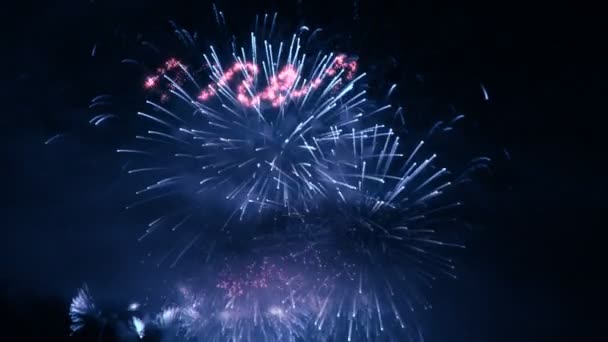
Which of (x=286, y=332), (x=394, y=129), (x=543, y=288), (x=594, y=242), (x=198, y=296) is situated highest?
(x=394, y=129)

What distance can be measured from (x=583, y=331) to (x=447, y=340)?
3986mm

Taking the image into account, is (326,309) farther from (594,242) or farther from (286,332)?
(594,242)

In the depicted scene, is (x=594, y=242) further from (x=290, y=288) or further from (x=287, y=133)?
(x=287, y=133)

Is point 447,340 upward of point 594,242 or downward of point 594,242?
downward

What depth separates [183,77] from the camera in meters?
7.69

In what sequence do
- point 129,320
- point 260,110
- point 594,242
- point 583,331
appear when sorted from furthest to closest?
point 583,331
point 594,242
point 129,320
point 260,110

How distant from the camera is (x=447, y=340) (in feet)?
40.7

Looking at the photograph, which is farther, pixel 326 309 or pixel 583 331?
pixel 583 331

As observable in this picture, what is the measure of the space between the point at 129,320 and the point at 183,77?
19.0ft

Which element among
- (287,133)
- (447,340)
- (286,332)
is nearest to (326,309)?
(286,332)

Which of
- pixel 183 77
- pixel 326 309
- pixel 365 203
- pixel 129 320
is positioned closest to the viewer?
pixel 183 77

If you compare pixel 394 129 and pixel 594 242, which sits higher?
pixel 394 129

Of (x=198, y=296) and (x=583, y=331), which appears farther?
(x=583, y=331)

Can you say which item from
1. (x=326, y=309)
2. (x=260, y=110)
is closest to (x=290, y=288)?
(x=326, y=309)
